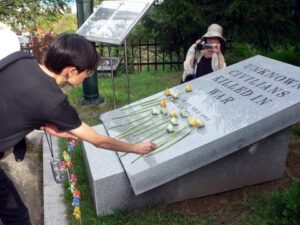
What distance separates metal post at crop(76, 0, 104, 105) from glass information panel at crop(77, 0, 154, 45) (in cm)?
50

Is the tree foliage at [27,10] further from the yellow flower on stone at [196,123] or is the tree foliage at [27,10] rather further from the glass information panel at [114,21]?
the yellow flower on stone at [196,123]

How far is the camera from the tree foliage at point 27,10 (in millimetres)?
6848

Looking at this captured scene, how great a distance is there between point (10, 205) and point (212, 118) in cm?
169

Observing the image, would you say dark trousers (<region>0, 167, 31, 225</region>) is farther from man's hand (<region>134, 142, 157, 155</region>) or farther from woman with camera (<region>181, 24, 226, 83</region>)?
woman with camera (<region>181, 24, 226, 83</region>)

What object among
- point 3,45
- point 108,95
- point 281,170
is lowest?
point 108,95

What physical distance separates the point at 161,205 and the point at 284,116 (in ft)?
3.94

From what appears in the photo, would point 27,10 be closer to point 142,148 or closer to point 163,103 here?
point 163,103

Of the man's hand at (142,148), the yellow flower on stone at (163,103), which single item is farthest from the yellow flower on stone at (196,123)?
the man's hand at (142,148)

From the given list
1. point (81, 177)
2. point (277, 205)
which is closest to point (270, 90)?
point (277, 205)

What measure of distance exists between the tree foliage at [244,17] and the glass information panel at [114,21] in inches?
42.5

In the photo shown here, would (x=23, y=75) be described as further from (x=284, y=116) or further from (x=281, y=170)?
(x=281, y=170)

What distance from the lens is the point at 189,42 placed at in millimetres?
6844

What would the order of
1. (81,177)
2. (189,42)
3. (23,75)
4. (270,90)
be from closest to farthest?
1. (23,75)
2. (270,90)
3. (81,177)
4. (189,42)

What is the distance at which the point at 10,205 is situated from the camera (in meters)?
2.44
